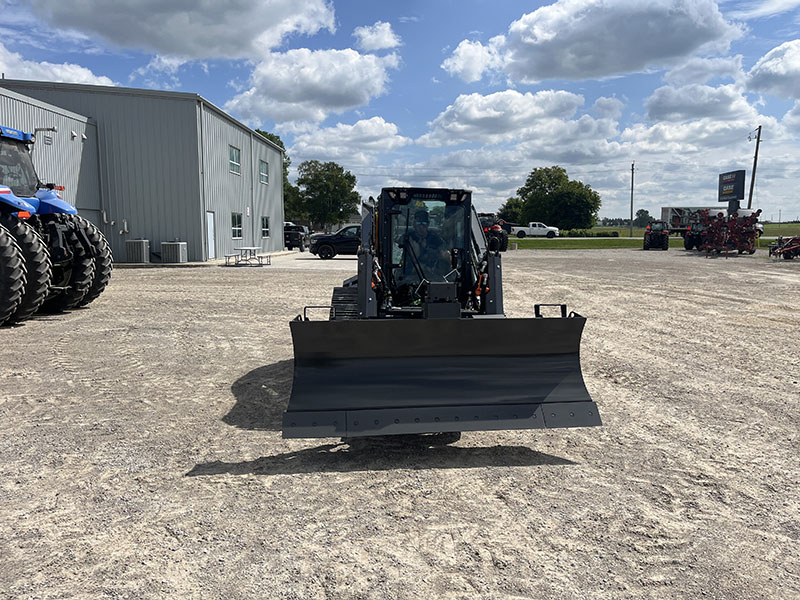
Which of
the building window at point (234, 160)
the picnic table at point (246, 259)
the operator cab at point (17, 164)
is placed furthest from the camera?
the building window at point (234, 160)

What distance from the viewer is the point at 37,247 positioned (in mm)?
8930

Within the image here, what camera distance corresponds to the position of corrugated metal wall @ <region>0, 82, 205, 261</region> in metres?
22.0

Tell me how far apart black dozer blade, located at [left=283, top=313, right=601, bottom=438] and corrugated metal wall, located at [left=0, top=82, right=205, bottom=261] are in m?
20.3

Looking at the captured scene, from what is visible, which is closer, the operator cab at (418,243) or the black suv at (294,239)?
the operator cab at (418,243)

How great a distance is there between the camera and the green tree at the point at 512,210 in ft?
298

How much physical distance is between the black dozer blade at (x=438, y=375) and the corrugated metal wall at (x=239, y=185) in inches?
820

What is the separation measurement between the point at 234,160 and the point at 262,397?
24166 mm

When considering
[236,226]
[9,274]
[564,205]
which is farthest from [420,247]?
[564,205]

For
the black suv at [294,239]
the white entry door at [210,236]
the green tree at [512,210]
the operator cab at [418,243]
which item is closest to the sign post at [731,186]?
the green tree at [512,210]

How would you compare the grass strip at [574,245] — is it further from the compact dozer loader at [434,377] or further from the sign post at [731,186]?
the compact dozer loader at [434,377]

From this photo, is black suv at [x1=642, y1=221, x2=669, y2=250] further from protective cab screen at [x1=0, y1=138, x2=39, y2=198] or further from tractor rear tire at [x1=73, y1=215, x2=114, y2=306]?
protective cab screen at [x1=0, y1=138, x2=39, y2=198]

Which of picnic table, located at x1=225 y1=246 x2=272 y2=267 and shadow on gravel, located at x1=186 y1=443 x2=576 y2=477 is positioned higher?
picnic table, located at x1=225 y1=246 x2=272 y2=267

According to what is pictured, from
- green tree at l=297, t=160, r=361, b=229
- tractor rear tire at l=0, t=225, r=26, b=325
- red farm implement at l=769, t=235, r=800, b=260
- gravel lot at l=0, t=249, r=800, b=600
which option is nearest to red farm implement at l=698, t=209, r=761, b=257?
red farm implement at l=769, t=235, r=800, b=260

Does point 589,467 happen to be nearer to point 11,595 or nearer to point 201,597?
point 201,597
